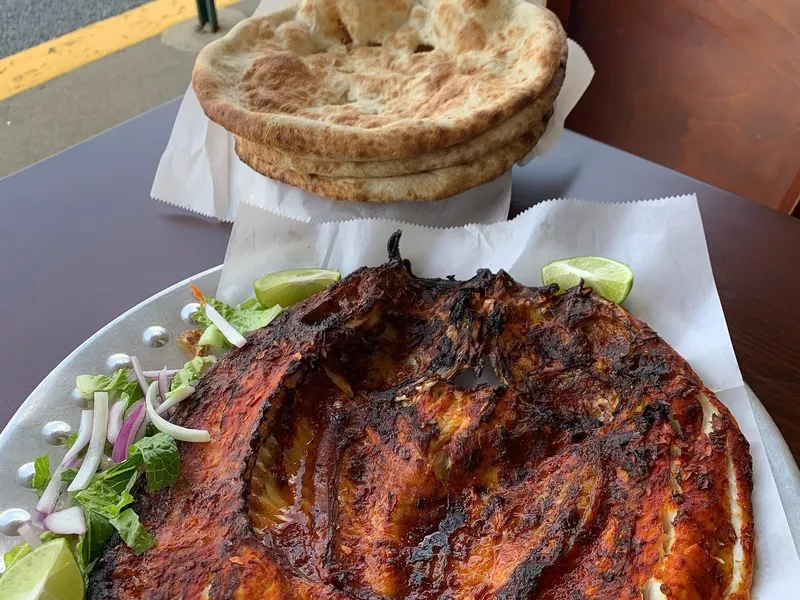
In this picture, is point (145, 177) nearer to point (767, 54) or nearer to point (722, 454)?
point (722, 454)

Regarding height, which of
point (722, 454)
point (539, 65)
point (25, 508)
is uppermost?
point (539, 65)

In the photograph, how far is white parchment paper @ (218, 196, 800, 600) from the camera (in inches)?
92.0

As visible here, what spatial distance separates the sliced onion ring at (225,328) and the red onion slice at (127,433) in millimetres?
311

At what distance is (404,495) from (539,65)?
174 cm

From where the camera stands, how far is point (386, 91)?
2826mm

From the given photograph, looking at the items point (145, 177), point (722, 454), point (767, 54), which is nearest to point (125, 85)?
point (145, 177)

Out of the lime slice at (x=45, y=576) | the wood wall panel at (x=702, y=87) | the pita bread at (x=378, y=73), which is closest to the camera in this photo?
the lime slice at (x=45, y=576)

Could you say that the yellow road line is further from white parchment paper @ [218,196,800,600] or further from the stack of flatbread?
white parchment paper @ [218,196,800,600]

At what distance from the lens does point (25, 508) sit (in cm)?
184

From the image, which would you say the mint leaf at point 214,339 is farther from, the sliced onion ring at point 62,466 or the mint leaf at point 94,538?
the mint leaf at point 94,538

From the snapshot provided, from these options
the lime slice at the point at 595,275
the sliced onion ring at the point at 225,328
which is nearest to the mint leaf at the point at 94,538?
the sliced onion ring at the point at 225,328

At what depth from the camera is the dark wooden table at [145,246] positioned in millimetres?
2381

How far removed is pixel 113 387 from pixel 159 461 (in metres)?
0.44

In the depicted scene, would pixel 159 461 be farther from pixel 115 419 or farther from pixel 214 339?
pixel 214 339
